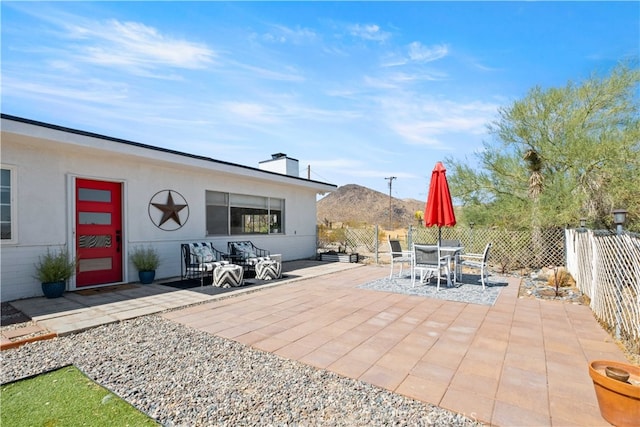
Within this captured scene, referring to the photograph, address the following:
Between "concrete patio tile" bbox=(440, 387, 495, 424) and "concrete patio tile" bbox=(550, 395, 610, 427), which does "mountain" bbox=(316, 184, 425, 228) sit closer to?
"concrete patio tile" bbox=(440, 387, 495, 424)

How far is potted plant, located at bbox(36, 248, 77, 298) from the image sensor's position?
5.54 m

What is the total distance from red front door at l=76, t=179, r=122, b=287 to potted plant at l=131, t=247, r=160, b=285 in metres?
0.33

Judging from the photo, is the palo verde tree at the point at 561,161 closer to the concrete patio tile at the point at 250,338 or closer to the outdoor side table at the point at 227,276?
the outdoor side table at the point at 227,276

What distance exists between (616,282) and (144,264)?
808 cm

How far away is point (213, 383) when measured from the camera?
2.71 metres

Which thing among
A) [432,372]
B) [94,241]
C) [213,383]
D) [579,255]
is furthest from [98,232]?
[579,255]

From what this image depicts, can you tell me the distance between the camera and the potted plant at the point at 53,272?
5535 millimetres

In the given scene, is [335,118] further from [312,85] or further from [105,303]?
[105,303]

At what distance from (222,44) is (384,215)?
4575 centimetres

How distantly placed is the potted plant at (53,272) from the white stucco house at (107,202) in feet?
0.63

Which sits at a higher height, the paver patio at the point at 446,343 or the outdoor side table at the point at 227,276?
the outdoor side table at the point at 227,276

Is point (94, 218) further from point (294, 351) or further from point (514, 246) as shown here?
point (514, 246)

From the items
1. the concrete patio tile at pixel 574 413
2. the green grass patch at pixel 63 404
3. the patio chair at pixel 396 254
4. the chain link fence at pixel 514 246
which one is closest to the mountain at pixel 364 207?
the chain link fence at pixel 514 246

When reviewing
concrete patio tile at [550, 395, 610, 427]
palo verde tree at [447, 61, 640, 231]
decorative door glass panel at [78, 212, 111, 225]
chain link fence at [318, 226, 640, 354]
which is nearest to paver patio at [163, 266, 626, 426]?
concrete patio tile at [550, 395, 610, 427]
